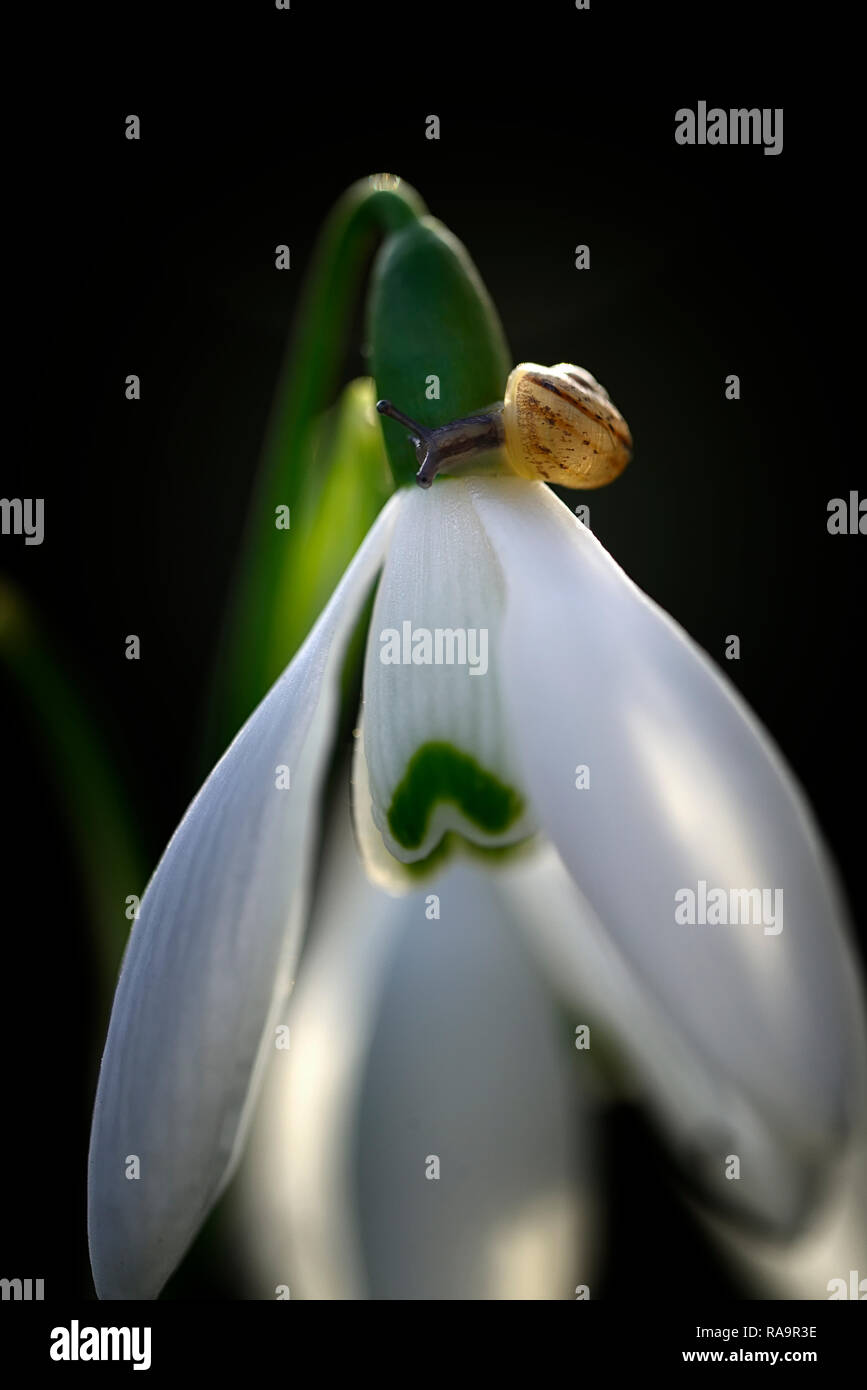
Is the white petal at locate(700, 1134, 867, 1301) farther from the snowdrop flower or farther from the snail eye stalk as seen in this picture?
the snail eye stalk

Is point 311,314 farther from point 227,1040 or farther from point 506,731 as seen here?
point 227,1040

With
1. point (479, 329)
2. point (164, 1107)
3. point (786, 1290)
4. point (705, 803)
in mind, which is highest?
point (479, 329)

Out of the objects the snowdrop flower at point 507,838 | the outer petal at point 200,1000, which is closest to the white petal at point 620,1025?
the snowdrop flower at point 507,838

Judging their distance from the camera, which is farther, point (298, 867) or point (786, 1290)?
point (786, 1290)

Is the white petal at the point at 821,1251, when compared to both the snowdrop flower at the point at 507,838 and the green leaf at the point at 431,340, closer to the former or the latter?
the snowdrop flower at the point at 507,838

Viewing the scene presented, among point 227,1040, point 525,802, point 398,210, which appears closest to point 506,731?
point 525,802

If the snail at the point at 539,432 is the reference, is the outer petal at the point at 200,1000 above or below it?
below
